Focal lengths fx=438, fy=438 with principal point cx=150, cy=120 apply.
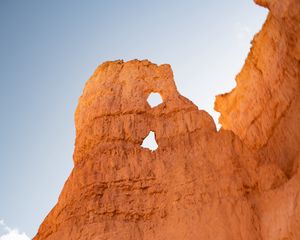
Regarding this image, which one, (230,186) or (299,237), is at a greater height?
(230,186)

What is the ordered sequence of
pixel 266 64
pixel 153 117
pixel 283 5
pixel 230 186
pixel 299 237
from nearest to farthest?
pixel 299 237, pixel 230 186, pixel 283 5, pixel 153 117, pixel 266 64

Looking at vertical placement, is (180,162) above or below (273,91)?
below

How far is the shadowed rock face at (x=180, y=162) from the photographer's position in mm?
17406

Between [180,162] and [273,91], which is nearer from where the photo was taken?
[180,162]

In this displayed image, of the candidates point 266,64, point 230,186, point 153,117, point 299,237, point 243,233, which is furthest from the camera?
point 266,64

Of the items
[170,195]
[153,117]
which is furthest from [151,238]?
[153,117]

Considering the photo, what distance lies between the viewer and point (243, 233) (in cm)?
1703

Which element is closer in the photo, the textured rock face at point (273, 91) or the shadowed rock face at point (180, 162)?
the shadowed rock face at point (180, 162)

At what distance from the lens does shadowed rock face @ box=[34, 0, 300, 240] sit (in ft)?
57.1

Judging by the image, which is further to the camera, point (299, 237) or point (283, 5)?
point (283, 5)

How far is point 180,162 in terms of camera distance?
19.5 metres

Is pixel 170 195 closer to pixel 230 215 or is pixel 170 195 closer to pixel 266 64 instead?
pixel 230 215

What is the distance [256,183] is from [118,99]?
321 inches

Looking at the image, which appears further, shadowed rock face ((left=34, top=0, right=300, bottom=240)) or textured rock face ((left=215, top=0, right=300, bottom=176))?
textured rock face ((left=215, top=0, right=300, bottom=176))
